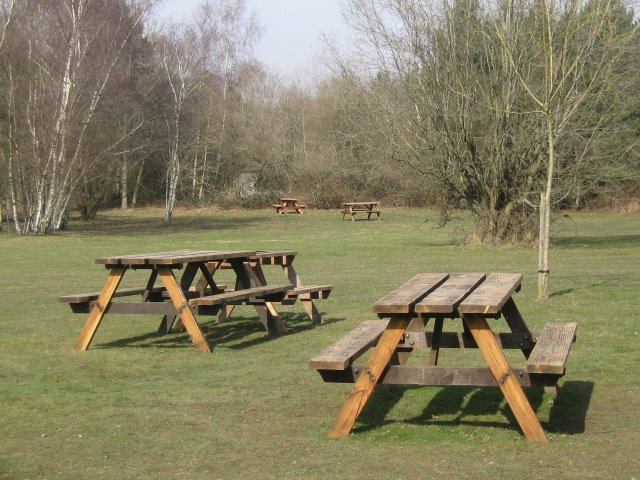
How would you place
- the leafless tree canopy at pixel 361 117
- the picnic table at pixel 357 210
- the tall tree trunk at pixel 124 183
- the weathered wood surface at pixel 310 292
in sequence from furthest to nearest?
the tall tree trunk at pixel 124 183 < the picnic table at pixel 357 210 < the leafless tree canopy at pixel 361 117 < the weathered wood surface at pixel 310 292

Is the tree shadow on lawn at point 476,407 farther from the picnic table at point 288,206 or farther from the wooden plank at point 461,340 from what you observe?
the picnic table at point 288,206

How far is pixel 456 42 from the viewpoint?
88.2 feet

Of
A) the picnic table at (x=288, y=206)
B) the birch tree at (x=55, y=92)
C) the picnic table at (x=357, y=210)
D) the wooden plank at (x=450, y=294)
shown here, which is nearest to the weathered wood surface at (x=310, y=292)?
the wooden plank at (x=450, y=294)

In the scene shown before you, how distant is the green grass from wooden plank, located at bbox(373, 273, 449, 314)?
901mm

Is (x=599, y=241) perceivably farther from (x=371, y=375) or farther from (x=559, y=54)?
(x=371, y=375)

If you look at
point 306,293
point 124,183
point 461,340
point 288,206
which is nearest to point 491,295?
point 461,340

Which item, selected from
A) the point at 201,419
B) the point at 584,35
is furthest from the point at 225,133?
the point at 201,419

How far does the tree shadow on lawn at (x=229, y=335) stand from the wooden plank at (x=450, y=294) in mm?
3389

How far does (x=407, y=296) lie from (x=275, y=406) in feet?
5.36

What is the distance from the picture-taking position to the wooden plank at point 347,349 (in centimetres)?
625

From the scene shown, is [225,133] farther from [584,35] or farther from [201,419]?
[201,419]

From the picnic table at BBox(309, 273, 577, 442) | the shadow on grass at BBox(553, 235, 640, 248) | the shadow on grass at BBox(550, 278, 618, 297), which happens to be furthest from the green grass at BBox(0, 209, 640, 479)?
the shadow on grass at BBox(553, 235, 640, 248)

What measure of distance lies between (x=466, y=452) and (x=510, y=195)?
74.0 ft

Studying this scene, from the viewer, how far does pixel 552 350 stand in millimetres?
6668
